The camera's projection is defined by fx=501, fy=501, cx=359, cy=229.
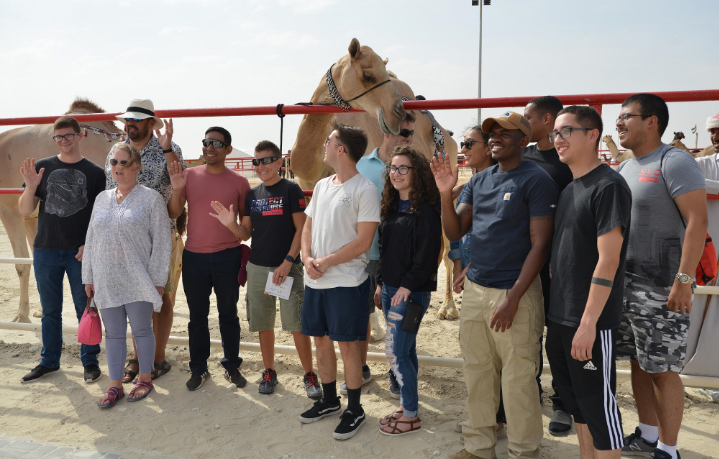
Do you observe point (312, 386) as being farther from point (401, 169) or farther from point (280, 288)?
point (401, 169)

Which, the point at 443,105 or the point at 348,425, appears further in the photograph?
the point at 443,105

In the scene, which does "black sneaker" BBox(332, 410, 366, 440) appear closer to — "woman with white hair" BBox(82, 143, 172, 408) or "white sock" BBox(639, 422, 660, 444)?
"woman with white hair" BBox(82, 143, 172, 408)

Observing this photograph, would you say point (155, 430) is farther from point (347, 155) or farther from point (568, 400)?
point (568, 400)

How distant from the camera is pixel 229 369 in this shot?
12.9 ft

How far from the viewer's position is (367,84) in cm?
421

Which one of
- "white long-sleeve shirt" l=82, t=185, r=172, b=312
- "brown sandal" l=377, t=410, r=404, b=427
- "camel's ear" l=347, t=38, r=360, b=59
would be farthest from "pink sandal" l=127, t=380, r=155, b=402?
"camel's ear" l=347, t=38, r=360, b=59

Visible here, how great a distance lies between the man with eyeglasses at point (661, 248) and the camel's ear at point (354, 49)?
90.0 inches

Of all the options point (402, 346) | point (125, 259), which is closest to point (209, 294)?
point (125, 259)

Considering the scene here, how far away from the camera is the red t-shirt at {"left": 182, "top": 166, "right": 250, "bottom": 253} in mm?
3736

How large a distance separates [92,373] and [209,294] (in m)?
1.28

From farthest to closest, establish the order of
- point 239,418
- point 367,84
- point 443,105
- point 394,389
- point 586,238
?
1. point 367,84
2. point 394,389
3. point 239,418
4. point 443,105
5. point 586,238

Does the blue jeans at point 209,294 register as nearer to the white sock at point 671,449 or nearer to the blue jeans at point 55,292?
the blue jeans at point 55,292

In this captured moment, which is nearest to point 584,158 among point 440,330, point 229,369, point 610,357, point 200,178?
point 610,357

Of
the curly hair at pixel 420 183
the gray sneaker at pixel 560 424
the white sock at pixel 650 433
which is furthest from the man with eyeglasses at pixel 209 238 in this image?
the white sock at pixel 650 433
